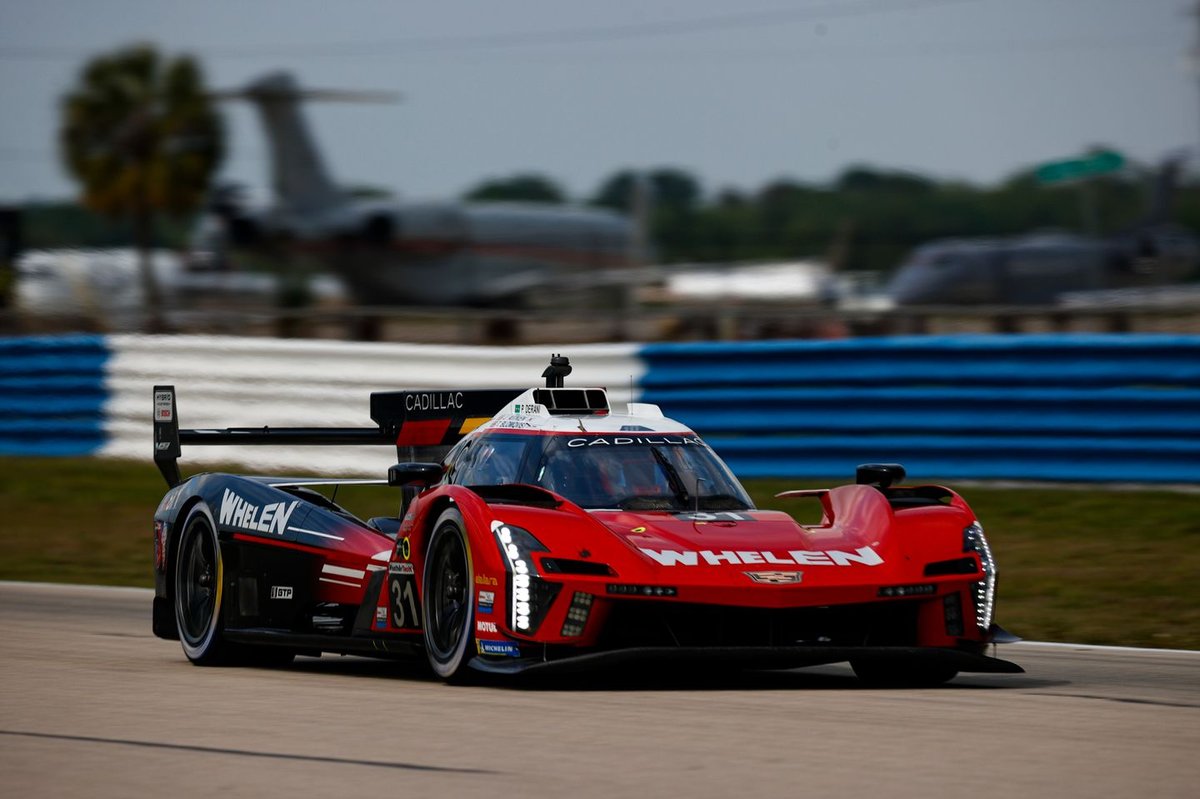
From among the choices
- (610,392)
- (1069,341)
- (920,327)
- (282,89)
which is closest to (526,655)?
(1069,341)

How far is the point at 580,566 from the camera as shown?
24.3 feet

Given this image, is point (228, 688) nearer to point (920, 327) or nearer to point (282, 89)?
point (920, 327)

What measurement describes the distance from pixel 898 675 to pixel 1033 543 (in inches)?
237

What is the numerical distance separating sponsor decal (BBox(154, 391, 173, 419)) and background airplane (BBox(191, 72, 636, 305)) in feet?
82.4

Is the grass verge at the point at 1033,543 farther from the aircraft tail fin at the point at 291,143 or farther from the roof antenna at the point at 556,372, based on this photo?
the aircraft tail fin at the point at 291,143

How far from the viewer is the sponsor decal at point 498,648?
7.45m

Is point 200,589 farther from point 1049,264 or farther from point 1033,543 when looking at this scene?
point 1049,264

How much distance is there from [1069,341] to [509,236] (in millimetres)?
23088

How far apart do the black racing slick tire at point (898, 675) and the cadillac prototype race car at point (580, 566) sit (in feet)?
0.04

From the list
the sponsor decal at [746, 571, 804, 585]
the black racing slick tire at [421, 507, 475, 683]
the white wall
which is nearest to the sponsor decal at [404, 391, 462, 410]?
the black racing slick tire at [421, 507, 475, 683]

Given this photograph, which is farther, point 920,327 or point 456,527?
point 920,327

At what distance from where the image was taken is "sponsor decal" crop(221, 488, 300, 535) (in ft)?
30.3

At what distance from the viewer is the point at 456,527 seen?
784 centimetres

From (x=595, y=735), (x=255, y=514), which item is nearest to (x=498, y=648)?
(x=595, y=735)
